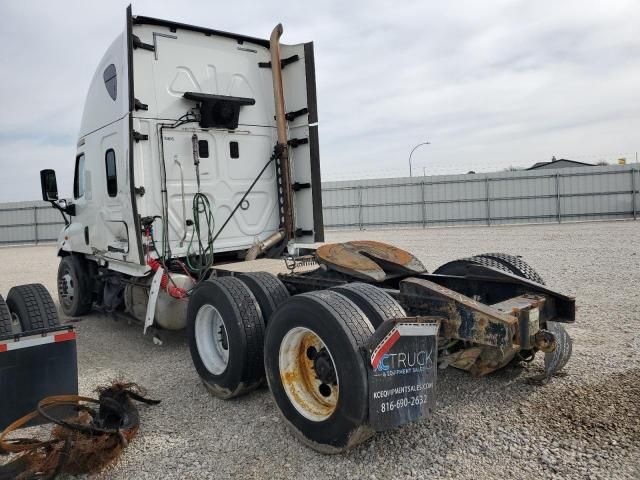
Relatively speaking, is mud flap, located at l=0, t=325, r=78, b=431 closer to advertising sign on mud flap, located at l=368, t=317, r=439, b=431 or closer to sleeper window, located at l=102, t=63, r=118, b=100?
advertising sign on mud flap, located at l=368, t=317, r=439, b=431

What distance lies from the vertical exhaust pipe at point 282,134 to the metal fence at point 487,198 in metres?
18.2

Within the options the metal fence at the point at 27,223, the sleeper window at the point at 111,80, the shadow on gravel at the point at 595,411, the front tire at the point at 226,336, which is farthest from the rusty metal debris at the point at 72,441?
the metal fence at the point at 27,223

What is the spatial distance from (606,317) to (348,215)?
1939 centimetres

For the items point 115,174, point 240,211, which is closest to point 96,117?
point 115,174

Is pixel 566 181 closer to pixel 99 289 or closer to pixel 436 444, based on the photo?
pixel 99 289

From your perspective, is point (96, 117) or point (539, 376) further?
point (96, 117)

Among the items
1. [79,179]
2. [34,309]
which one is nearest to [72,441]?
[34,309]

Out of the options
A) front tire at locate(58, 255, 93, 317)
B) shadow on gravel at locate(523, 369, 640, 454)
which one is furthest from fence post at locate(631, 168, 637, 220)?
front tire at locate(58, 255, 93, 317)

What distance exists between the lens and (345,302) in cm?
313

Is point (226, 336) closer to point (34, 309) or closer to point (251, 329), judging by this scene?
point (251, 329)

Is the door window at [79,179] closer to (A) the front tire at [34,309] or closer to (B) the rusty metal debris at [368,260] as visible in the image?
(A) the front tire at [34,309]

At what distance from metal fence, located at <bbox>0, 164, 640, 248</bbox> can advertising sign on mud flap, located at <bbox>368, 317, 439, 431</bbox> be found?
2176cm

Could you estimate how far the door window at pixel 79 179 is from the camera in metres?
7.10

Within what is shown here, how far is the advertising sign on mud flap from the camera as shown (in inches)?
110
